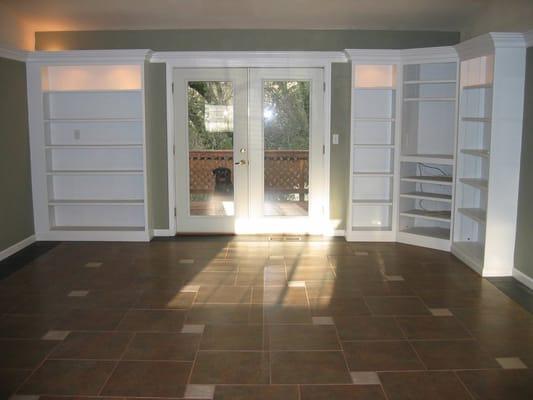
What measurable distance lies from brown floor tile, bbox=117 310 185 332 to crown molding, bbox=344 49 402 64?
3.55 metres

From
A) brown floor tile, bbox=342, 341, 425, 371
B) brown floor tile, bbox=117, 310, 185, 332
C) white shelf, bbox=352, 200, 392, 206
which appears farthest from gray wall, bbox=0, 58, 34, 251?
brown floor tile, bbox=342, 341, 425, 371

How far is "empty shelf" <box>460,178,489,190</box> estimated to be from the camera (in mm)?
5234

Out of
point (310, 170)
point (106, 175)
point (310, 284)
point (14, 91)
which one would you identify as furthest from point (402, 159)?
point (14, 91)

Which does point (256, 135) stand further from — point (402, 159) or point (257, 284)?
point (257, 284)

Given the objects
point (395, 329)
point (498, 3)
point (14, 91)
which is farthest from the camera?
point (14, 91)

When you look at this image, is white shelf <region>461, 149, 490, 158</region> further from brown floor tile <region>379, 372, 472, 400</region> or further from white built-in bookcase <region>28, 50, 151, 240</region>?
white built-in bookcase <region>28, 50, 151, 240</region>

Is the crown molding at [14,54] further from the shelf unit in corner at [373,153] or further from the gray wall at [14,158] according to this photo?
the shelf unit in corner at [373,153]

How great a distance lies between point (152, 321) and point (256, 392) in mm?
1271

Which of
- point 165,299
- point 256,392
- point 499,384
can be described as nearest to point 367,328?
point 499,384

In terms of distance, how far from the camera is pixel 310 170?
675cm

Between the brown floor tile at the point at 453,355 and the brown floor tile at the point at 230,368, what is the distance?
986 millimetres

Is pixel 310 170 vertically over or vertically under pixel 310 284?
over

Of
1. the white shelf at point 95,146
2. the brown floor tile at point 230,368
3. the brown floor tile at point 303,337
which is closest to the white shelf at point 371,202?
the white shelf at point 95,146

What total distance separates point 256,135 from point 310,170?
771 millimetres
